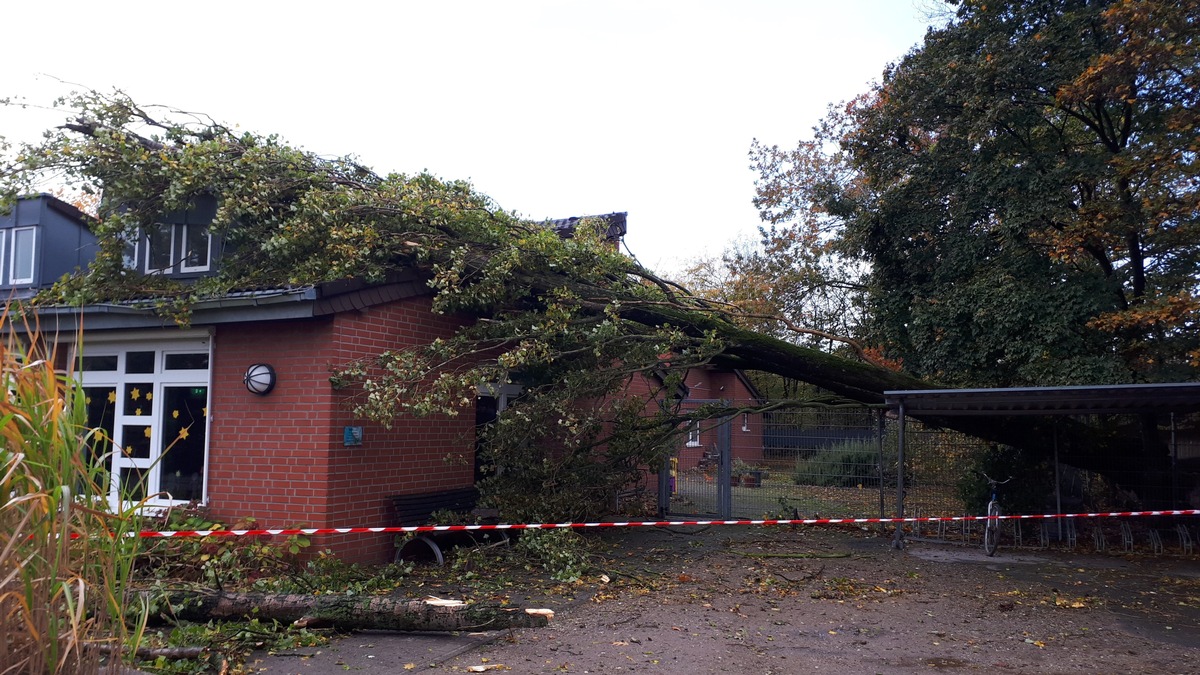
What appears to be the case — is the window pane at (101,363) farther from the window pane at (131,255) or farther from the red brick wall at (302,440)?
the red brick wall at (302,440)

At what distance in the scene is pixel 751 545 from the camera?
1168 cm

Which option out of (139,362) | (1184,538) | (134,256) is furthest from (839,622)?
(134,256)

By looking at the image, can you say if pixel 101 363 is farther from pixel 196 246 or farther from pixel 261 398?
pixel 261 398

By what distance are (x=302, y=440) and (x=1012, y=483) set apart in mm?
10253

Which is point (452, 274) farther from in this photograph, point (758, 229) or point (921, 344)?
point (758, 229)

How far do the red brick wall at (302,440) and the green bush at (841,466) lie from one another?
661 cm

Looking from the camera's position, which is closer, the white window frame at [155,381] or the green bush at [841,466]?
the white window frame at [155,381]

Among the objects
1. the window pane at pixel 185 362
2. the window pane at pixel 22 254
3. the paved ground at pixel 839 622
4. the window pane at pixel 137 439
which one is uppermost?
the window pane at pixel 22 254

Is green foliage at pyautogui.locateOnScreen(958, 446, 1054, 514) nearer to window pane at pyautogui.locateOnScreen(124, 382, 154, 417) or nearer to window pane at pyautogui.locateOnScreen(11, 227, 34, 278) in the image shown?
window pane at pyautogui.locateOnScreen(124, 382, 154, 417)

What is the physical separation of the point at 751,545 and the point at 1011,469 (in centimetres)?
455

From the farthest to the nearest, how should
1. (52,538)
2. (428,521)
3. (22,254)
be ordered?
(22,254)
(428,521)
(52,538)

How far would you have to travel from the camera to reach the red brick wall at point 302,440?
9328 mm

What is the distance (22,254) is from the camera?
1355 centimetres

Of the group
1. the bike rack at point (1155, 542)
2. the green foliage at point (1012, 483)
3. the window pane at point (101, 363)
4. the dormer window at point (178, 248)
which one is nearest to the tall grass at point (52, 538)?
the dormer window at point (178, 248)
